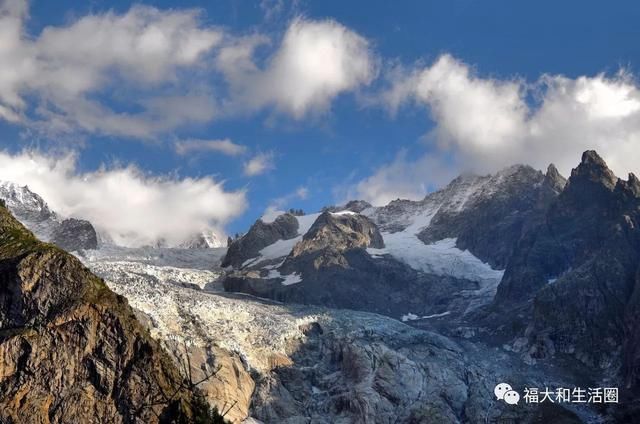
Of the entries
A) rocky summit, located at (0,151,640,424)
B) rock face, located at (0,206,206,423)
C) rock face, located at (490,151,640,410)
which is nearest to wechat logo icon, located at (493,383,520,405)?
rocky summit, located at (0,151,640,424)

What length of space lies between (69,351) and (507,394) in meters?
76.9

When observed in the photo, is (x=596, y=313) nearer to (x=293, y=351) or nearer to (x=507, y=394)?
(x=507, y=394)

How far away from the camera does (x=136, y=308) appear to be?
157m

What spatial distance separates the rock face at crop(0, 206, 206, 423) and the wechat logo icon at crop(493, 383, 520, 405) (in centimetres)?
6289

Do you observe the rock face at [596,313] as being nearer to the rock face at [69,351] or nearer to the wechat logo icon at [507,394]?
the wechat logo icon at [507,394]

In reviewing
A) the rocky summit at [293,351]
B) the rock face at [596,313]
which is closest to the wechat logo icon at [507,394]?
the rocky summit at [293,351]

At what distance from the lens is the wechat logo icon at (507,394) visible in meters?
146

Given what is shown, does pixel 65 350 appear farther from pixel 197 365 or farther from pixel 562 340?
pixel 562 340

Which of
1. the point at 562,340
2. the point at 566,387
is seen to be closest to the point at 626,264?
the point at 562,340

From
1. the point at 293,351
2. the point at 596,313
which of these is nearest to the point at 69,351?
the point at 293,351

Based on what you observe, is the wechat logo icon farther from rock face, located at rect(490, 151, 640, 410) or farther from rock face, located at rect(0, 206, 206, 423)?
rock face, located at rect(0, 206, 206, 423)

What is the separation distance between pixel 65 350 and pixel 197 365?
3807cm

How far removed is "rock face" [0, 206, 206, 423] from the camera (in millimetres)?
108625

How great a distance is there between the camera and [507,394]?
5817 inches
